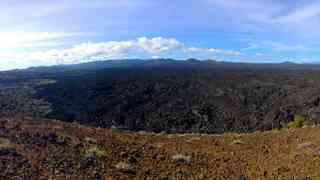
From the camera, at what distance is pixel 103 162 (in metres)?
14.2

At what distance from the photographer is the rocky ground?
13.4 metres

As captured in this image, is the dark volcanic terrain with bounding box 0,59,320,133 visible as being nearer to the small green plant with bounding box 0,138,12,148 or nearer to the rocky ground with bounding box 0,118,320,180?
the rocky ground with bounding box 0,118,320,180

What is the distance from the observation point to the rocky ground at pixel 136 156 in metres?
13.4

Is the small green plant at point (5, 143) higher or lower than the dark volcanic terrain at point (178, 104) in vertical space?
higher

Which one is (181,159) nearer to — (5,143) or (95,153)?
(95,153)

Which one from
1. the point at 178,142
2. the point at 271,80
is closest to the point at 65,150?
the point at 178,142

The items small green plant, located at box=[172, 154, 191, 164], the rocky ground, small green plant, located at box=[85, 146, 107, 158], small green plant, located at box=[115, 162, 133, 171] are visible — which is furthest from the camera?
small green plant, located at box=[172, 154, 191, 164]

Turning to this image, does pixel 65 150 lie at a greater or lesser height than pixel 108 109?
greater

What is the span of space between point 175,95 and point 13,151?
73361 millimetres

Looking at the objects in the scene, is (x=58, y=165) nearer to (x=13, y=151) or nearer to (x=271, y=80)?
(x=13, y=151)

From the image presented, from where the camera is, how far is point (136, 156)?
15.2 meters

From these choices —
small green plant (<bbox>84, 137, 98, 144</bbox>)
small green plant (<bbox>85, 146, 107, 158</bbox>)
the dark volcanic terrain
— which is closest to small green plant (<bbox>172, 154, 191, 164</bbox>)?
small green plant (<bbox>85, 146, 107, 158</bbox>)

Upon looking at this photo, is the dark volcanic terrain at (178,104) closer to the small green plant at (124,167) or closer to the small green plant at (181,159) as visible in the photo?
the small green plant at (181,159)

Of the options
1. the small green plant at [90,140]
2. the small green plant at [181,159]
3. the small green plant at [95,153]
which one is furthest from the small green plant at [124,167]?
the small green plant at [90,140]
